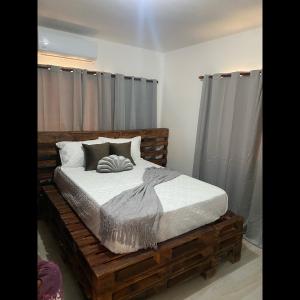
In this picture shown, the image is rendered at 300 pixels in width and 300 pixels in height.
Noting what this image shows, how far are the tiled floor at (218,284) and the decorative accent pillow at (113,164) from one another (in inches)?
36.5

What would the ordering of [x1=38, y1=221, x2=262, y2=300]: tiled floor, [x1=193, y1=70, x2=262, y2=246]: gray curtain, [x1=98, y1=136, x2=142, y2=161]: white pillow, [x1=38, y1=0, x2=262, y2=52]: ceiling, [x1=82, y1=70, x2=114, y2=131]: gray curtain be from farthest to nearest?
1. [x1=82, y1=70, x2=114, y2=131]: gray curtain
2. [x1=98, y1=136, x2=142, y2=161]: white pillow
3. [x1=193, y1=70, x2=262, y2=246]: gray curtain
4. [x1=38, y1=0, x2=262, y2=52]: ceiling
5. [x1=38, y1=221, x2=262, y2=300]: tiled floor

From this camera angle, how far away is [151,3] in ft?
7.12

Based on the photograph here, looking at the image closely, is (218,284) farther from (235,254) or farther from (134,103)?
(134,103)

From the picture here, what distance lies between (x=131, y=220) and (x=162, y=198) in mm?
438

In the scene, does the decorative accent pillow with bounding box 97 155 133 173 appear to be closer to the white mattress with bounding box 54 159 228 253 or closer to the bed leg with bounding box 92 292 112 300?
the white mattress with bounding box 54 159 228 253

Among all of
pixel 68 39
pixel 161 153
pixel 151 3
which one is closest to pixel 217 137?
pixel 161 153

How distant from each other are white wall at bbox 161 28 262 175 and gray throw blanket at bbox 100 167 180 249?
6.20ft

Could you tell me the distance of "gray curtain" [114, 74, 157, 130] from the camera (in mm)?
3494

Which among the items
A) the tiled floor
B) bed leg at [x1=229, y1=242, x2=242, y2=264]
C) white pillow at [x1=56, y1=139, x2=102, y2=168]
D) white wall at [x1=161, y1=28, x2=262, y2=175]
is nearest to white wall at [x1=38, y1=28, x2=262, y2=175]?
white wall at [x1=161, y1=28, x2=262, y2=175]

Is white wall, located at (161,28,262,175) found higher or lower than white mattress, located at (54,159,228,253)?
higher

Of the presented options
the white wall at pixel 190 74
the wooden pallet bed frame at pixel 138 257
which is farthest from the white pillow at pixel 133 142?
the wooden pallet bed frame at pixel 138 257

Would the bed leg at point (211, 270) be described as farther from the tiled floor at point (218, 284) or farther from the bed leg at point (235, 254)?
the bed leg at point (235, 254)
